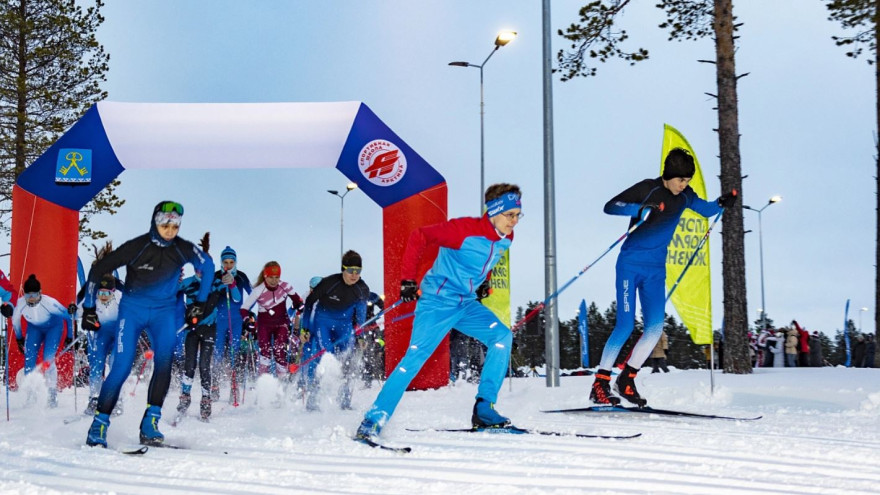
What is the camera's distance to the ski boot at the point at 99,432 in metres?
5.97

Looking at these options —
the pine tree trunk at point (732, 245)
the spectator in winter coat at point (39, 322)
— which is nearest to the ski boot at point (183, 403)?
the spectator in winter coat at point (39, 322)

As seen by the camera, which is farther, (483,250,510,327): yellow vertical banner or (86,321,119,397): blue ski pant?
(483,250,510,327): yellow vertical banner

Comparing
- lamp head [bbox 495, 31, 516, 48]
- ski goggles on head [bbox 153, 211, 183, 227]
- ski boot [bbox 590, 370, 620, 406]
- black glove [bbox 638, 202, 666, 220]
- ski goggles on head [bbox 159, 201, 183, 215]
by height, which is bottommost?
ski boot [bbox 590, 370, 620, 406]

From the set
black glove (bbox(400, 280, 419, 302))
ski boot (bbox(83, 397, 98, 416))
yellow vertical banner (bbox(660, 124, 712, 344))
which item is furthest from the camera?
yellow vertical banner (bbox(660, 124, 712, 344))

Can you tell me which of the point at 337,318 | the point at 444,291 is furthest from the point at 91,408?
the point at 444,291

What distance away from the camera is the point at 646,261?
7.50 m

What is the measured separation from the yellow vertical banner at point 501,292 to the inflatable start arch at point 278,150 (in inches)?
47.4

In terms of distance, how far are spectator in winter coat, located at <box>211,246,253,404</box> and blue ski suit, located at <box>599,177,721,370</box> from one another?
4419 millimetres

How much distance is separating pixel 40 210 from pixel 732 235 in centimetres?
1056

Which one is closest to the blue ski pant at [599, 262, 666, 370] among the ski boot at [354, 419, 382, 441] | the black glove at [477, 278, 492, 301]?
the black glove at [477, 278, 492, 301]

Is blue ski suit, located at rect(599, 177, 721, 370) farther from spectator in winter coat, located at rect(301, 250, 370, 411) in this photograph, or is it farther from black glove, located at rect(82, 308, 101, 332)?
black glove, located at rect(82, 308, 101, 332)

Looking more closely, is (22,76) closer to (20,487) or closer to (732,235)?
(732,235)

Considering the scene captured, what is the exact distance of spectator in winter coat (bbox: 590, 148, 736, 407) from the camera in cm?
742

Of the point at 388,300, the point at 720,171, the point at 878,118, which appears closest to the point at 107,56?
the point at 388,300
